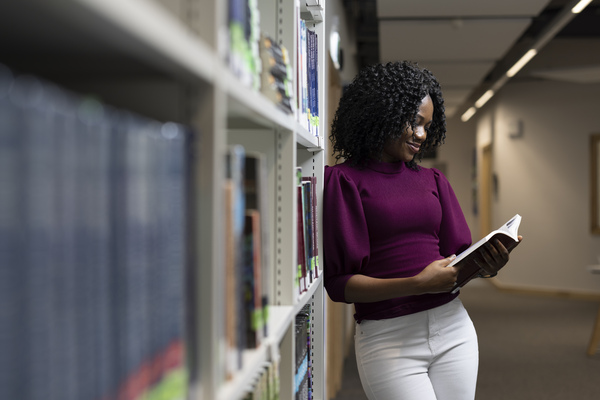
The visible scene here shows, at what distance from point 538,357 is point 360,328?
385 cm

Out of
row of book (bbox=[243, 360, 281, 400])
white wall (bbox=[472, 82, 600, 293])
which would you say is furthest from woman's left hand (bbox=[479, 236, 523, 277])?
white wall (bbox=[472, 82, 600, 293])

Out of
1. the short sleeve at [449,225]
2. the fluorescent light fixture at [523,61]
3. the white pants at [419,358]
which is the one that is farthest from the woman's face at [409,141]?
the fluorescent light fixture at [523,61]

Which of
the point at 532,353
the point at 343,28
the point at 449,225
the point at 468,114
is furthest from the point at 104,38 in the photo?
the point at 468,114

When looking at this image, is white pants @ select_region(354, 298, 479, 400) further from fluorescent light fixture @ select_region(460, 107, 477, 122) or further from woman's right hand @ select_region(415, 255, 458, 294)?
fluorescent light fixture @ select_region(460, 107, 477, 122)

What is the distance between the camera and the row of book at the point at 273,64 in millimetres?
764

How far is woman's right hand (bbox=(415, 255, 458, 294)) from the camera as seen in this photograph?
60.8 inches

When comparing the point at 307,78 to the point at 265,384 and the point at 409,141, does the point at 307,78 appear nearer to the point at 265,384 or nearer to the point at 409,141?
the point at 409,141

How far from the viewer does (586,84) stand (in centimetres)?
831

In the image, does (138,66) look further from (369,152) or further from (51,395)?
(369,152)

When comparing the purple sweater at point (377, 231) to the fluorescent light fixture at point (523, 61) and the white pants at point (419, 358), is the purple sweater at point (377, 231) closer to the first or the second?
the white pants at point (419, 358)

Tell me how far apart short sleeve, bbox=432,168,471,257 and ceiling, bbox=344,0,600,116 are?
323 cm

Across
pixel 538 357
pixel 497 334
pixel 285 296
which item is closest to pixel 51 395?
pixel 285 296

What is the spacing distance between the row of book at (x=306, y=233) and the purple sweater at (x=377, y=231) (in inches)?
2.8

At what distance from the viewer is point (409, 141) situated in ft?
5.56
